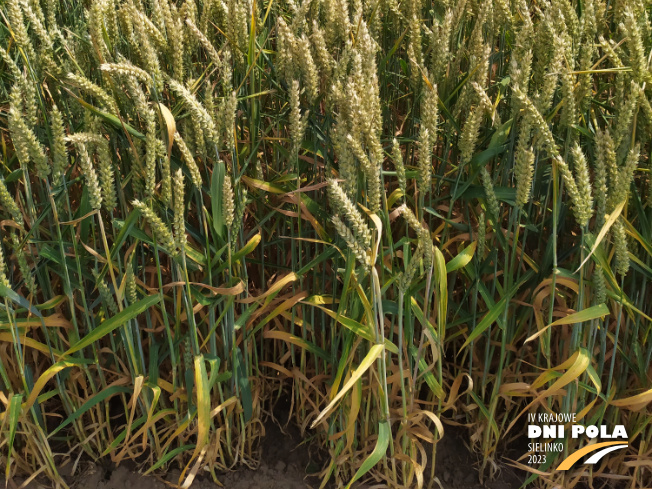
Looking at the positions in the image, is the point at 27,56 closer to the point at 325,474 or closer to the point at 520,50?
the point at 520,50

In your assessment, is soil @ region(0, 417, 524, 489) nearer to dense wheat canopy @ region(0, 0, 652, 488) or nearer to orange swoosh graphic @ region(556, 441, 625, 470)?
dense wheat canopy @ region(0, 0, 652, 488)

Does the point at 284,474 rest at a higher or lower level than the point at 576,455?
lower

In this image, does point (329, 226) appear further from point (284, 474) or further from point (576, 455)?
point (576, 455)

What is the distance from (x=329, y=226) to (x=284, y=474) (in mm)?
677

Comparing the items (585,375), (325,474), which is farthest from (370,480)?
(585,375)

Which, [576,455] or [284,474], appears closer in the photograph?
[576,455]

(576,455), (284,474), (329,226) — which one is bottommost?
(284,474)

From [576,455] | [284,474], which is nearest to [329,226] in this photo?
[284,474]

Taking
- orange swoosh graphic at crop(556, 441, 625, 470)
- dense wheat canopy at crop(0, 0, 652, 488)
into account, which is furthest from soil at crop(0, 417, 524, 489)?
orange swoosh graphic at crop(556, 441, 625, 470)

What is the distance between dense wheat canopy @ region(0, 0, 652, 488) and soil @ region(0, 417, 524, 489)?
0.04 metres

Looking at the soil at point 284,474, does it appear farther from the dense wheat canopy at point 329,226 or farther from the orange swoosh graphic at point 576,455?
the orange swoosh graphic at point 576,455

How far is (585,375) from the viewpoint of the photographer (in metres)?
1.45

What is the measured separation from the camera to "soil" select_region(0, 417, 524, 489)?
1.61 m

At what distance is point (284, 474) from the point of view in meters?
1.64
